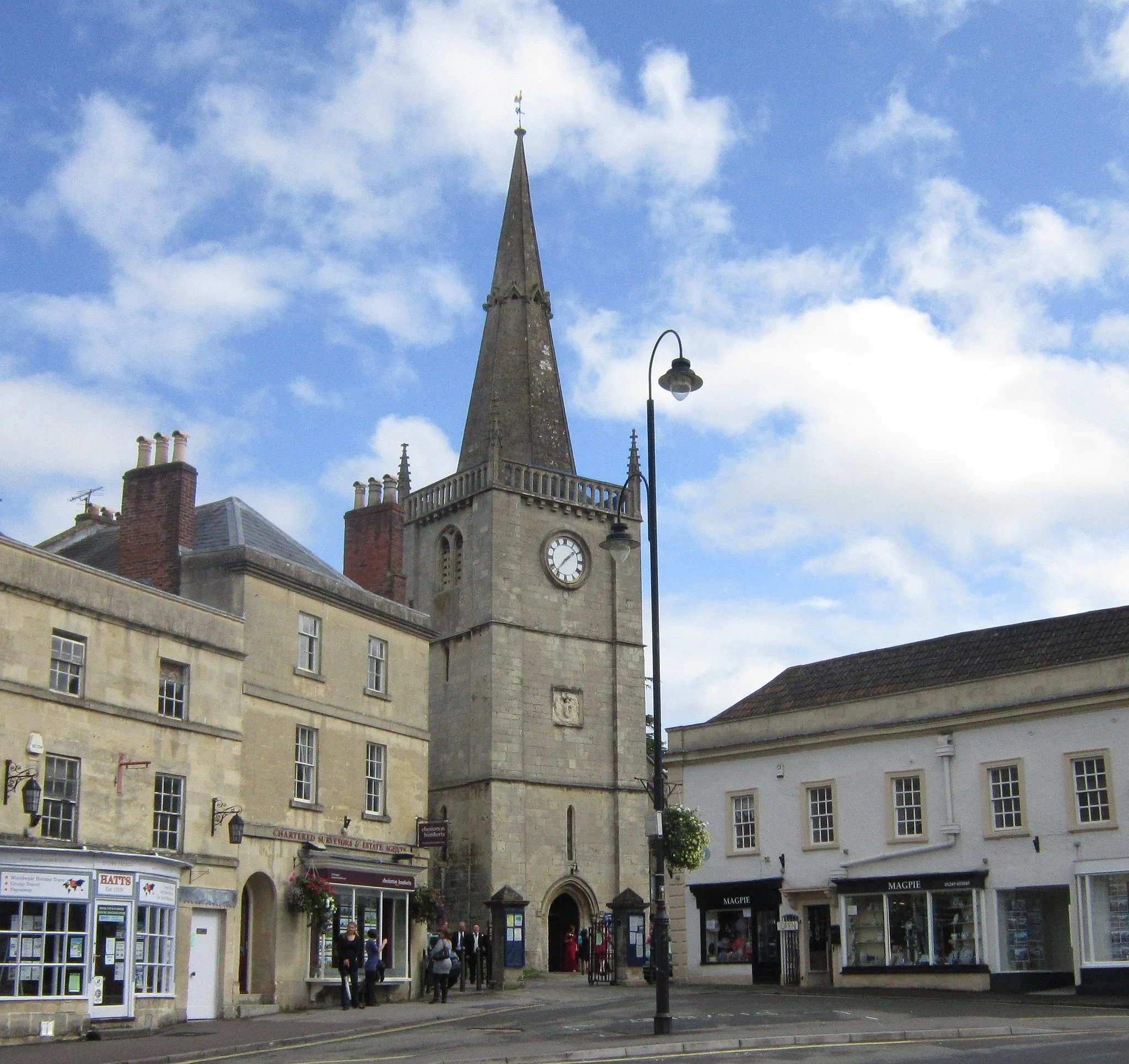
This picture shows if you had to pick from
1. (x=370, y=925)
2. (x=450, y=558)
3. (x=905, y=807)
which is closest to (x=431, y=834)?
(x=370, y=925)

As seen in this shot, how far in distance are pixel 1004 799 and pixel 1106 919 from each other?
3.75 metres

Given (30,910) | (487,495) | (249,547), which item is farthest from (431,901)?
(487,495)

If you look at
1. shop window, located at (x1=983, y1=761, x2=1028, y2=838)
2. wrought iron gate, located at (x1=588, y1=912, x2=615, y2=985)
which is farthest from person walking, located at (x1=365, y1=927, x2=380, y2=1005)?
shop window, located at (x1=983, y1=761, x2=1028, y2=838)

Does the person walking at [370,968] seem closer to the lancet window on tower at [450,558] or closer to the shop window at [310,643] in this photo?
the shop window at [310,643]

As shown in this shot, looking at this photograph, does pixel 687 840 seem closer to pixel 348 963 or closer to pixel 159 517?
pixel 348 963

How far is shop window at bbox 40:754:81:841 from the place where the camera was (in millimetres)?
25047

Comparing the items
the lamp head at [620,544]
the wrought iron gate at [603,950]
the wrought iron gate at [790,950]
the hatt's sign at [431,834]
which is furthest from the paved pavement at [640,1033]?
the lamp head at [620,544]

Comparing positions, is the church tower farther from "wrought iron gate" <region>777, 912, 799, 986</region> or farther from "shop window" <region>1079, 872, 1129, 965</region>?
"shop window" <region>1079, 872, 1129, 965</region>

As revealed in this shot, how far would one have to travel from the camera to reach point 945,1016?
25625 mm

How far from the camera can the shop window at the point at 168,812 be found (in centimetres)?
2759

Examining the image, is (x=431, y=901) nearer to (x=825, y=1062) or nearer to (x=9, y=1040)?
(x=9, y=1040)

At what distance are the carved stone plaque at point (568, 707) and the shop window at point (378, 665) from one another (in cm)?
1415

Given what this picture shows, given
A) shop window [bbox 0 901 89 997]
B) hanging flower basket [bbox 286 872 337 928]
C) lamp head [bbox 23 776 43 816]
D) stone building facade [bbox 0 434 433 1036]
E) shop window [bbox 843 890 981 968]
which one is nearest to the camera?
shop window [bbox 0 901 89 997]

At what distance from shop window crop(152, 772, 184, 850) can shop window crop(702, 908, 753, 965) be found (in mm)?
18406
